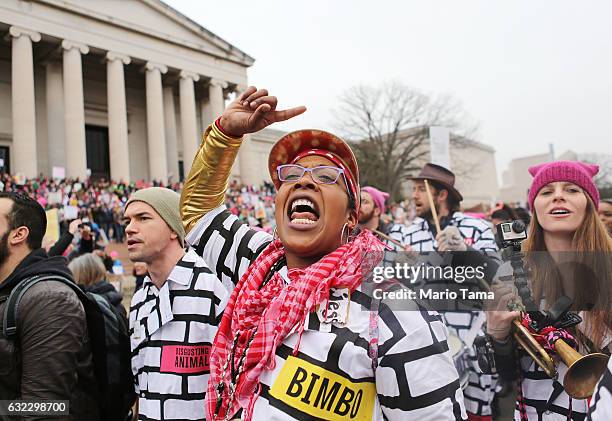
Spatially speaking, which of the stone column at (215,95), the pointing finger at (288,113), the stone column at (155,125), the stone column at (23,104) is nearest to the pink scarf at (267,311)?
the pointing finger at (288,113)

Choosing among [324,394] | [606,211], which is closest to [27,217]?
[324,394]

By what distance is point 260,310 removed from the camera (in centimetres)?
176

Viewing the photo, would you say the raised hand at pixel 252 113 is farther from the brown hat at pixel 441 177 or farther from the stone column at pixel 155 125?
the stone column at pixel 155 125

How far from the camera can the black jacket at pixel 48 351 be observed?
86.8 inches

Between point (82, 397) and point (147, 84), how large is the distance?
29585 millimetres

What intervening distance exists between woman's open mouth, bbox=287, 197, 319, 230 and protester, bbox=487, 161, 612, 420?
771 millimetres

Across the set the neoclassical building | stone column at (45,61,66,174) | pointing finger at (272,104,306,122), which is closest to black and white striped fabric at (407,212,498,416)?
pointing finger at (272,104,306,122)

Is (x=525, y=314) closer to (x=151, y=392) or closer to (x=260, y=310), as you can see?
(x=260, y=310)

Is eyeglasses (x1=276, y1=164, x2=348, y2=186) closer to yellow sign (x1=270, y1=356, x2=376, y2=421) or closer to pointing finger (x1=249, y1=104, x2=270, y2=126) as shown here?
pointing finger (x1=249, y1=104, x2=270, y2=126)

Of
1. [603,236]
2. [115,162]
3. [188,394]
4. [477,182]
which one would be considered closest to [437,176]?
[603,236]

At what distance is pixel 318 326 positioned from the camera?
1553 mm

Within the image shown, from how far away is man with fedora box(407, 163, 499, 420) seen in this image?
1.97 m

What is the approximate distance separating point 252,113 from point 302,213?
58 cm

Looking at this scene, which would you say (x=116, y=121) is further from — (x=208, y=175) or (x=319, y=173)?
(x=319, y=173)
